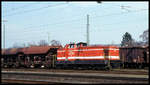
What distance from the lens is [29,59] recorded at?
37000 millimetres

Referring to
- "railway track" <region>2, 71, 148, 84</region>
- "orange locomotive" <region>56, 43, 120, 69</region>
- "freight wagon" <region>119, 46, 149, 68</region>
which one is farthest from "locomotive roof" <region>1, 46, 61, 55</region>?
"railway track" <region>2, 71, 148, 84</region>

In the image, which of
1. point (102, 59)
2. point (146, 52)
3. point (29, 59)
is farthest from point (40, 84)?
point (29, 59)

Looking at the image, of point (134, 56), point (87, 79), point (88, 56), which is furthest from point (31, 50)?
point (87, 79)

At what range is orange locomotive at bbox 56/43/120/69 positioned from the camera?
2872 cm

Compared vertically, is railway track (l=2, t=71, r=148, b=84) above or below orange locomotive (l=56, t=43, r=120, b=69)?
below

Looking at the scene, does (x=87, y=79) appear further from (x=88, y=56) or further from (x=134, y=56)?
(x=134, y=56)

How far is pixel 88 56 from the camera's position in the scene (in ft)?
97.2

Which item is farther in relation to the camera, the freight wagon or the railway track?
the freight wagon

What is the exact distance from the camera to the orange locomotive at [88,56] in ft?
94.2

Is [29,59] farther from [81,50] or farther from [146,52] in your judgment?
[146,52]

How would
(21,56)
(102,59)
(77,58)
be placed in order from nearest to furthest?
1. (102,59)
2. (77,58)
3. (21,56)

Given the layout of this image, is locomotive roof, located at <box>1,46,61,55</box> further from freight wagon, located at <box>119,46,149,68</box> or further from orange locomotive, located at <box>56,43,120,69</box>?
freight wagon, located at <box>119,46,149,68</box>

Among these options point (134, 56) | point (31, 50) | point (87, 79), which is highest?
point (31, 50)

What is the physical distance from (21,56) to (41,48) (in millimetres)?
4815
